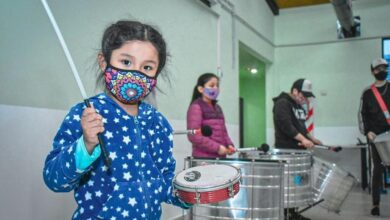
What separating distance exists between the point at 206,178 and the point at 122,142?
1.06 feet

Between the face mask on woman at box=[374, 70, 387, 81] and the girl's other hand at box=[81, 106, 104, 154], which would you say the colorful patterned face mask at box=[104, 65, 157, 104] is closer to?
the girl's other hand at box=[81, 106, 104, 154]

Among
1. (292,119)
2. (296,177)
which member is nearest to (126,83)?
(296,177)

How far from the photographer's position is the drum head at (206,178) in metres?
1.18

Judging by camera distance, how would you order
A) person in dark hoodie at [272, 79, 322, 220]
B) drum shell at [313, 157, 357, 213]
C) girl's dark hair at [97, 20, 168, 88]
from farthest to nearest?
person in dark hoodie at [272, 79, 322, 220]
drum shell at [313, 157, 357, 213]
girl's dark hair at [97, 20, 168, 88]

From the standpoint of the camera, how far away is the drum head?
3.88 ft

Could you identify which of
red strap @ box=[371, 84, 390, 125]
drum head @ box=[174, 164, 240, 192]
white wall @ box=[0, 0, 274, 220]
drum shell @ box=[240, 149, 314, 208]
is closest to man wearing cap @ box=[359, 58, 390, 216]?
red strap @ box=[371, 84, 390, 125]

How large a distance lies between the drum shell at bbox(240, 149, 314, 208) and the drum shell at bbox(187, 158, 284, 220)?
0.75m

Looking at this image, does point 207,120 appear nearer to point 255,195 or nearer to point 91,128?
point 255,195

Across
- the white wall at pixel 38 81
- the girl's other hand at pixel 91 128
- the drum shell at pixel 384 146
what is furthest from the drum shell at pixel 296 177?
the girl's other hand at pixel 91 128

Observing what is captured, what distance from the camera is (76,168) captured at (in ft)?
3.08

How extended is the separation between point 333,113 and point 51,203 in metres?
6.42

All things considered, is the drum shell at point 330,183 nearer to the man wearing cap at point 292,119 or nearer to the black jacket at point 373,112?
the man wearing cap at point 292,119

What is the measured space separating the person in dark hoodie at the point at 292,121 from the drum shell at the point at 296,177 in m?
0.60

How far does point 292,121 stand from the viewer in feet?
12.5
